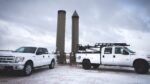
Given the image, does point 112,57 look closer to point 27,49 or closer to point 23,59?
point 27,49

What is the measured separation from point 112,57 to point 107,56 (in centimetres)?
43

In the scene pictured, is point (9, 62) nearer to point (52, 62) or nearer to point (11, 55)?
point (11, 55)

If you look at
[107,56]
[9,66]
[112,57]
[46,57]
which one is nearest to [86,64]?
[107,56]

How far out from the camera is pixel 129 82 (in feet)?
27.9

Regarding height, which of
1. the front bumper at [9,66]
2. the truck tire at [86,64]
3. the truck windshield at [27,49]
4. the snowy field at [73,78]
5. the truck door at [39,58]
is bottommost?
the snowy field at [73,78]

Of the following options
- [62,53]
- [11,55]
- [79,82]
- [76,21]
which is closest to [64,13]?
[76,21]

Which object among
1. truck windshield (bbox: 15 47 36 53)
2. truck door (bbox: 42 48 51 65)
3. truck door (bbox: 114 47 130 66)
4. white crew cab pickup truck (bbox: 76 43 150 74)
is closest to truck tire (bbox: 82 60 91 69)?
white crew cab pickup truck (bbox: 76 43 150 74)

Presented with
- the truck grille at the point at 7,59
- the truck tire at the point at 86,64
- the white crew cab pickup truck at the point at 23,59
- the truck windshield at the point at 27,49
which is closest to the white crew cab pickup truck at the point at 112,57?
the truck tire at the point at 86,64

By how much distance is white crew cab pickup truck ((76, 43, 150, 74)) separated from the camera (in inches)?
466

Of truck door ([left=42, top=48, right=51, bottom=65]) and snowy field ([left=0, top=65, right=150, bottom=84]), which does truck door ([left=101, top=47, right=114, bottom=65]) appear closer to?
snowy field ([left=0, top=65, right=150, bottom=84])

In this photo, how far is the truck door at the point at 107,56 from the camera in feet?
43.2

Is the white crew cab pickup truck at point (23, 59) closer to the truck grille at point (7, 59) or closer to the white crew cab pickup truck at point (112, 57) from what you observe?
the truck grille at point (7, 59)

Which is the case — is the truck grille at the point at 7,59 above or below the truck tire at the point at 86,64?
above

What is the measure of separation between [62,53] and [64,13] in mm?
4432
